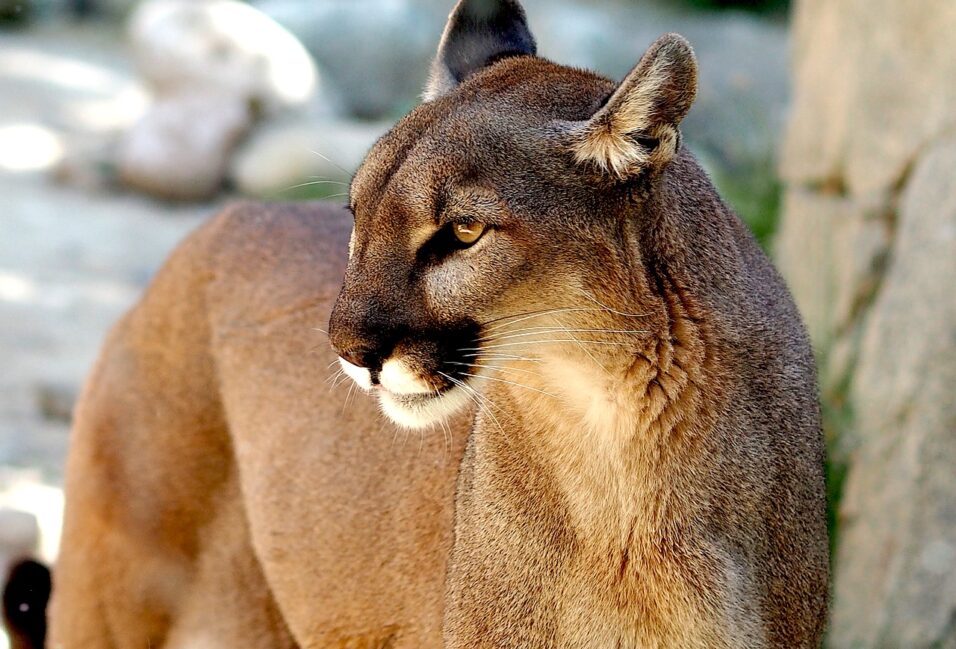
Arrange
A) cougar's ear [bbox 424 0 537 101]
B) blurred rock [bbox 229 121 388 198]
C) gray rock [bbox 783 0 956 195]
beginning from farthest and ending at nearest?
blurred rock [bbox 229 121 388 198] < gray rock [bbox 783 0 956 195] < cougar's ear [bbox 424 0 537 101]

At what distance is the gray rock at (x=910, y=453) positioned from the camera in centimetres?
492

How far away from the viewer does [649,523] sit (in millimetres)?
3336

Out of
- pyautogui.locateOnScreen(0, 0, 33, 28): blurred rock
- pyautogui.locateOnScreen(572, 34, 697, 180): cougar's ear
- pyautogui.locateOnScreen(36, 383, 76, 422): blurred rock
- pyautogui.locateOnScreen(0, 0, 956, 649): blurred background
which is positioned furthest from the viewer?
pyautogui.locateOnScreen(0, 0, 33, 28): blurred rock

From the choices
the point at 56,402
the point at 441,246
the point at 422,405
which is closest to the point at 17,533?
the point at 56,402

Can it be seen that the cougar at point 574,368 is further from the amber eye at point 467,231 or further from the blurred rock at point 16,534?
the blurred rock at point 16,534

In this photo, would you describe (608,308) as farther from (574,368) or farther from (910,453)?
(910,453)

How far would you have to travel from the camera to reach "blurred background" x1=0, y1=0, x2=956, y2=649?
5.37 meters

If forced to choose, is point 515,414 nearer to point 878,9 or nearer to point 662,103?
point 662,103

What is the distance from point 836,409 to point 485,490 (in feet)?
10.9

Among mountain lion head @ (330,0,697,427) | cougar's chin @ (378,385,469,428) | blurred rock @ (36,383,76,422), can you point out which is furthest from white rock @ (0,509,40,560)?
mountain lion head @ (330,0,697,427)

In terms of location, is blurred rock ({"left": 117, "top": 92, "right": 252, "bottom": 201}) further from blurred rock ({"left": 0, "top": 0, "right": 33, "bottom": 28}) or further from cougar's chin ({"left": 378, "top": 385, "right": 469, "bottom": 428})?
cougar's chin ({"left": 378, "top": 385, "right": 469, "bottom": 428})

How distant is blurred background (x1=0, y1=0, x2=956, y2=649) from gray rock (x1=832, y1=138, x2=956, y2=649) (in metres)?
0.01

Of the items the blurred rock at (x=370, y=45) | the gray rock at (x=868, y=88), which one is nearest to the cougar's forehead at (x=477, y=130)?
the gray rock at (x=868, y=88)

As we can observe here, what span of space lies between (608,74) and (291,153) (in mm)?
3281
